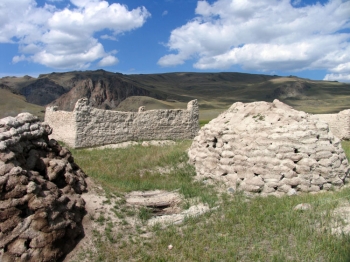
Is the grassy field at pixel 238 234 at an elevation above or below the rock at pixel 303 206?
below

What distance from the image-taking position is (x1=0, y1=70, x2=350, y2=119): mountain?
53.2m

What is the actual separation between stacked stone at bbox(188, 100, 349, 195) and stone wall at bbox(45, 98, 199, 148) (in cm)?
810

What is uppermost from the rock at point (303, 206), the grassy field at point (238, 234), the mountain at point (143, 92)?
the mountain at point (143, 92)

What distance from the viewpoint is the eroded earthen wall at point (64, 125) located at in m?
16.8

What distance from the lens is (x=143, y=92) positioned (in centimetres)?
7262

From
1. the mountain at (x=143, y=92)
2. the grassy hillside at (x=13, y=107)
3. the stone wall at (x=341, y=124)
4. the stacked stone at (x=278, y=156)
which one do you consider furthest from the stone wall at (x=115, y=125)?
the grassy hillside at (x=13, y=107)

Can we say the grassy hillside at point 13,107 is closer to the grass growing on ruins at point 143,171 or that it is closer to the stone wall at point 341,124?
the grass growing on ruins at point 143,171

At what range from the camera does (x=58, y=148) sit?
310 inches

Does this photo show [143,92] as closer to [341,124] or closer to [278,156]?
[341,124]

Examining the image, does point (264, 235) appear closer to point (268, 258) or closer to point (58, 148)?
point (268, 258)

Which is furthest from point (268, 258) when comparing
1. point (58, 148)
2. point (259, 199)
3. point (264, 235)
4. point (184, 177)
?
point (184, 177)

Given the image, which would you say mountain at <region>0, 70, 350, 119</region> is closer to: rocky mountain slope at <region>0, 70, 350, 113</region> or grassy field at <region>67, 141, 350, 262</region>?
rocky mountain slope at <region>0, 70, 350, 113</region>

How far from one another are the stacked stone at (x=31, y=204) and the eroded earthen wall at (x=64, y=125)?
32.8ft

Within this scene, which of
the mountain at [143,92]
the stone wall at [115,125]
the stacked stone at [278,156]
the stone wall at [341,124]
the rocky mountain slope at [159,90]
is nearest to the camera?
the stacked stone at [278,156]
